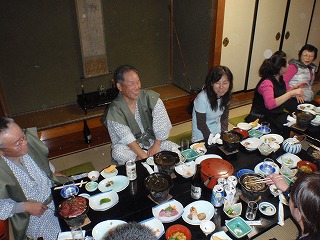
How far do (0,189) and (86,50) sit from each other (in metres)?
3.73

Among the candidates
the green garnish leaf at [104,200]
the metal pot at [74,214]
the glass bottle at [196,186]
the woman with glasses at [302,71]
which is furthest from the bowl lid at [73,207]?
the woman with glasses at [302,71]

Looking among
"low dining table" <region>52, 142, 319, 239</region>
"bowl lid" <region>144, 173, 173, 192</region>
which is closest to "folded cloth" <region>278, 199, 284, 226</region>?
"low dining table" <region>52, 142, 319, 239</region>

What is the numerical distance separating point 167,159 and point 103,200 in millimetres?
607

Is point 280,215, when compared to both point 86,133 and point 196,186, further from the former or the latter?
point 86,133

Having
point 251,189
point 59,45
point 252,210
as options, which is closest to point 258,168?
point 251,189

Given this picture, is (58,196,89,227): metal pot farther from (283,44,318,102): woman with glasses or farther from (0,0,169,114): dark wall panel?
(0,0,169,114): dark wall panel

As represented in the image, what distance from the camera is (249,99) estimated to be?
5.90 meters

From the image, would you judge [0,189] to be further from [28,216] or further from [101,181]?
[101,181]

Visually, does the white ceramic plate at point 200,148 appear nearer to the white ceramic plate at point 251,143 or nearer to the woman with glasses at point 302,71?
the white ceramic plate at point 251,143

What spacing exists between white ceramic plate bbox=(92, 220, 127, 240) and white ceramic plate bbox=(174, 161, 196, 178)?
665 millimetres

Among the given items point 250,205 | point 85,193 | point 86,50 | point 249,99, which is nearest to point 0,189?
point 85,193

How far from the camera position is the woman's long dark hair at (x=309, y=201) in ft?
4.52

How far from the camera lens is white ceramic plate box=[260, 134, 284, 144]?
262cm

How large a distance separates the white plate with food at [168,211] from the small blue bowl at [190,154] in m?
0.54
